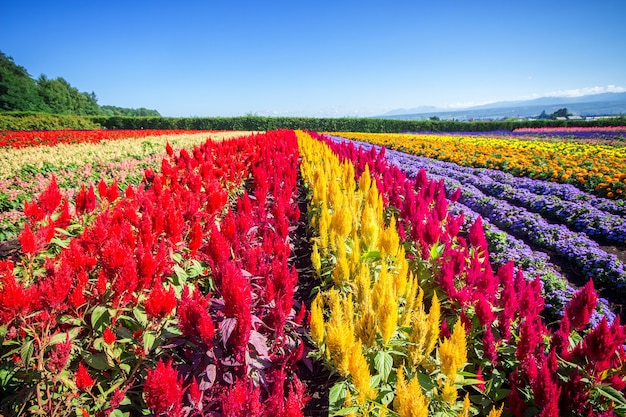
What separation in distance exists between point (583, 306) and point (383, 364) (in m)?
0.99

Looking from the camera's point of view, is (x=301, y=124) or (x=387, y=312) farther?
(x=301, y=124)

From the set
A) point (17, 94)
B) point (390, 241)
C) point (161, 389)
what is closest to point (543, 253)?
point (390, 241)

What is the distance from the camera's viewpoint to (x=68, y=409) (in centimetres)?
148

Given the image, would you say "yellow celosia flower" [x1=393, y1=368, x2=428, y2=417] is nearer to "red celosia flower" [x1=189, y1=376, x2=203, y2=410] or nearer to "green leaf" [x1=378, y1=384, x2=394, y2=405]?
"green leaf" [x1=378, y1=384, x2=394, y2=405]

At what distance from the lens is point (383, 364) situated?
1646mm

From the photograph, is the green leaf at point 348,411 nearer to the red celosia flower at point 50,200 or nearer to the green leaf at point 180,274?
the green leaf at point 180,274

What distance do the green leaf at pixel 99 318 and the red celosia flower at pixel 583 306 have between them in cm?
224

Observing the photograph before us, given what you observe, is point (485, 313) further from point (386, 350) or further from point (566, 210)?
point (566, 210)

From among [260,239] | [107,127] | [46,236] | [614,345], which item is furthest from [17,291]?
[107,127]

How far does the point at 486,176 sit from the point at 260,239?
731 cm

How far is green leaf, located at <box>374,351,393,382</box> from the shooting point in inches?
63.3

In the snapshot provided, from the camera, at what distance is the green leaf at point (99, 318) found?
1583mm

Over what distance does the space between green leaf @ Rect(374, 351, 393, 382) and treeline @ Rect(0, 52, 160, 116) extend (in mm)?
48629

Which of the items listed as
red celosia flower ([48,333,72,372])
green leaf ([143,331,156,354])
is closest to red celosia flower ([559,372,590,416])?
green leaf ([143,331,156,354])
